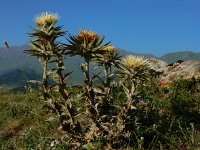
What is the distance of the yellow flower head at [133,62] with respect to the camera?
8.24 meters

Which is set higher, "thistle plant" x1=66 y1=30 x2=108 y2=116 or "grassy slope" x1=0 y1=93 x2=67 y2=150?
"thistle plant" x1=66 y1=30 x2=108 y2=116

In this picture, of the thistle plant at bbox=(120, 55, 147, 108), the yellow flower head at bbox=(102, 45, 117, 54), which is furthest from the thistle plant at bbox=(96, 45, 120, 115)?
the thistle plant at bbox=(120, 55, 147, 108)

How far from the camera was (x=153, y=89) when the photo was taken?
15258 millimetres

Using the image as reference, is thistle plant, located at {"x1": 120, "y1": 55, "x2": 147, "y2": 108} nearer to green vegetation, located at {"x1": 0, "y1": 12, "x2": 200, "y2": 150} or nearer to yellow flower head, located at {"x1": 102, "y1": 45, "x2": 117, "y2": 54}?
green vegetation, located at {"x1": 0, "y1": 12, "x2": 200, "y2": 150}

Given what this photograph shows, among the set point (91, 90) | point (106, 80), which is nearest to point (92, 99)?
point (91, 90)

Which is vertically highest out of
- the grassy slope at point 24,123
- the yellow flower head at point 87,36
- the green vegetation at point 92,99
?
the yellow flower head at point 87,36

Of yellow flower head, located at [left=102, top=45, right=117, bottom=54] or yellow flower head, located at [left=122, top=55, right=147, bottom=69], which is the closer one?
yellow flower head, located at [left=122, top=55, right=147, bottom=69]

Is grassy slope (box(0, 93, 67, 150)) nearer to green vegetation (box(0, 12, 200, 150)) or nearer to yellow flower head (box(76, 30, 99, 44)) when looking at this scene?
green vegetation (box(0, 12, 200, 150))

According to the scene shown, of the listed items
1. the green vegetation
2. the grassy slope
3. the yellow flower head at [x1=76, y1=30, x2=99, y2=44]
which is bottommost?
the grassy slope

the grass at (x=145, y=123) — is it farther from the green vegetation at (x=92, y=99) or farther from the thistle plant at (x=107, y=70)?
the thistle plant at (x=107, y=70)

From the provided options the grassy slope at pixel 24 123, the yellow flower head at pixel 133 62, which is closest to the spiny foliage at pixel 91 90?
the yellow flower head at pixel 133 62

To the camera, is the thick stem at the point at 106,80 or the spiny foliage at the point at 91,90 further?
the thick stem at the point at 106,80

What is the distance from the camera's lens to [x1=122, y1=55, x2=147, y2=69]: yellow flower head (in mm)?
8242

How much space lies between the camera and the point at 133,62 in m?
8.23
